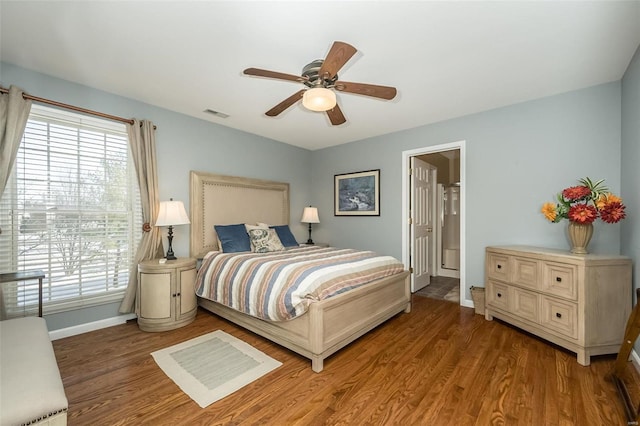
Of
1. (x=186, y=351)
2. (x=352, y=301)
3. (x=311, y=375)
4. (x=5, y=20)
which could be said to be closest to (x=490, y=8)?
(x=352, y=301)

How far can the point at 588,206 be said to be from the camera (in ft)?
7.74

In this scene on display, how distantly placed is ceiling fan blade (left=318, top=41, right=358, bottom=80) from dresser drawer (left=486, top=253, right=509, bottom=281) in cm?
253

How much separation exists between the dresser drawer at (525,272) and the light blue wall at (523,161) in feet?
1.88

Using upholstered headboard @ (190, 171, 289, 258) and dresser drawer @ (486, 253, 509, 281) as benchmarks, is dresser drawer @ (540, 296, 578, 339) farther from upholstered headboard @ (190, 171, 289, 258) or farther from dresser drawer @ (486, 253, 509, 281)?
upholstered headboard @ (190, 171, 289, 258)

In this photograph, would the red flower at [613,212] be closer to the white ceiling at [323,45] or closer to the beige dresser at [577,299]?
the beige dresser at [577,299]

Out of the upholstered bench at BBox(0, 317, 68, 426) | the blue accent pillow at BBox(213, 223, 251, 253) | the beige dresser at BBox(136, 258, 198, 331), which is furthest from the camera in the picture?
the blue accent pillow at BBox(213, 223, 251, 253)

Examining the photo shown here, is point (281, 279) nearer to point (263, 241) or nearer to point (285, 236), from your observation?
point (263, 241)

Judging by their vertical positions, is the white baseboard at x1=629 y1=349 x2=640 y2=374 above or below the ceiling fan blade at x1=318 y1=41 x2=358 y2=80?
below

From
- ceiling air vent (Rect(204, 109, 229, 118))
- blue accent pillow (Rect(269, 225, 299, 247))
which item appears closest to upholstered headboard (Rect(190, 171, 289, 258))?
blue accent pillow (Rect(269, 225, 299, 247))

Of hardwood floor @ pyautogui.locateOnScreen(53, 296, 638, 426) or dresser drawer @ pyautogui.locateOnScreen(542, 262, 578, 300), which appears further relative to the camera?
dresser drawer @ pyautogui.locateOnScreen(542, 262, 578, 300)

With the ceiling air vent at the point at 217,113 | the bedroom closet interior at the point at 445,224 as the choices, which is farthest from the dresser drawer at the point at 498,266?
the ceiling air vent at the point at 217,113

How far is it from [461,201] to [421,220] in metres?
0.88

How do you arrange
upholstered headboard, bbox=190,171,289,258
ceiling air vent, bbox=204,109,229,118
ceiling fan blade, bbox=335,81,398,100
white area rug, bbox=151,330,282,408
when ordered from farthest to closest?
upholstered headboard, bbox=190,171,289,258 < ceiling air vent, bbox=204,109,229,118 < ceiling fan blade, bbox=335,81,398,100 < white area rug, bbox=151,330,282,408

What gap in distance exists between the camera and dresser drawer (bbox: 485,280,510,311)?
9.28 feet
